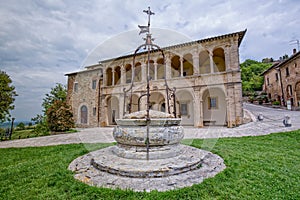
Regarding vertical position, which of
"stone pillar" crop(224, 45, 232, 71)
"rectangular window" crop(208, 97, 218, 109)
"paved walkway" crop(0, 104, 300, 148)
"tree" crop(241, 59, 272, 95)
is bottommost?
"paved walkway" crop(0, 104, 300, 148)

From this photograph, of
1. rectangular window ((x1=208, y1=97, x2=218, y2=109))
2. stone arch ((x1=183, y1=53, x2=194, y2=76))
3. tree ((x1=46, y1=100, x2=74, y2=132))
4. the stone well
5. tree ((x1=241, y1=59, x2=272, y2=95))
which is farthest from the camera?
tree ((x1=241, y1=59, x2=272, y2=95))

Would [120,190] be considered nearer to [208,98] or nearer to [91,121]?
[208,98]

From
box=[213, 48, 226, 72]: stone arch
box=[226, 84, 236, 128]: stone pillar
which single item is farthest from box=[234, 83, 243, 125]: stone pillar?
box=[213, 48, 226, 72]: stone arch

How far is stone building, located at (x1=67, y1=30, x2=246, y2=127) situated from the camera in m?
12.1

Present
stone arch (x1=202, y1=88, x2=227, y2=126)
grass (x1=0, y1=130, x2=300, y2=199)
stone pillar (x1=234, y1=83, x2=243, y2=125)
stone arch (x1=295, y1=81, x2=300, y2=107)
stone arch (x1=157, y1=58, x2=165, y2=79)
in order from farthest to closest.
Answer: stone arch (x1=295, y1=81, x2=300, y2=107) → stone arch (x1=157, y1=58, x2=165, y2=79) → stone arch (x1=202, y1=88, x2=227, y2=126) → stone pillar (x1=234, y1=83, x2=243, y2=125) → grass (x1=0, y1=130, x2=300, y2=199)

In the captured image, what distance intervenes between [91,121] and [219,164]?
54.1ft

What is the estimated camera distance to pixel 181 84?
13758mm

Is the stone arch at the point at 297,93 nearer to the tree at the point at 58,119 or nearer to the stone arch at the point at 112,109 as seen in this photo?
the stone arch at the point at 112,109

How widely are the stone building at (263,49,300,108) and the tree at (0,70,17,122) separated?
98.8 ft

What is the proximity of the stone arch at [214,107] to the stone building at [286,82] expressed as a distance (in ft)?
33.2

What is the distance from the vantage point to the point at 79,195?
2107mm

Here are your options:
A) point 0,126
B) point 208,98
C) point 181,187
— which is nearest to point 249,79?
point 208,98

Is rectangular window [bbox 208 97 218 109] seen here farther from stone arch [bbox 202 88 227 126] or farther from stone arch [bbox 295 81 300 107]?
stone arch [bbox 295 81 300 107]

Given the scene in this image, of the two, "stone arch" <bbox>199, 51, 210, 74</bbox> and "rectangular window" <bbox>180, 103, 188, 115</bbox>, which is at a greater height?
"stone arch" <bbox>199, 51, 210, 74</bbox>
